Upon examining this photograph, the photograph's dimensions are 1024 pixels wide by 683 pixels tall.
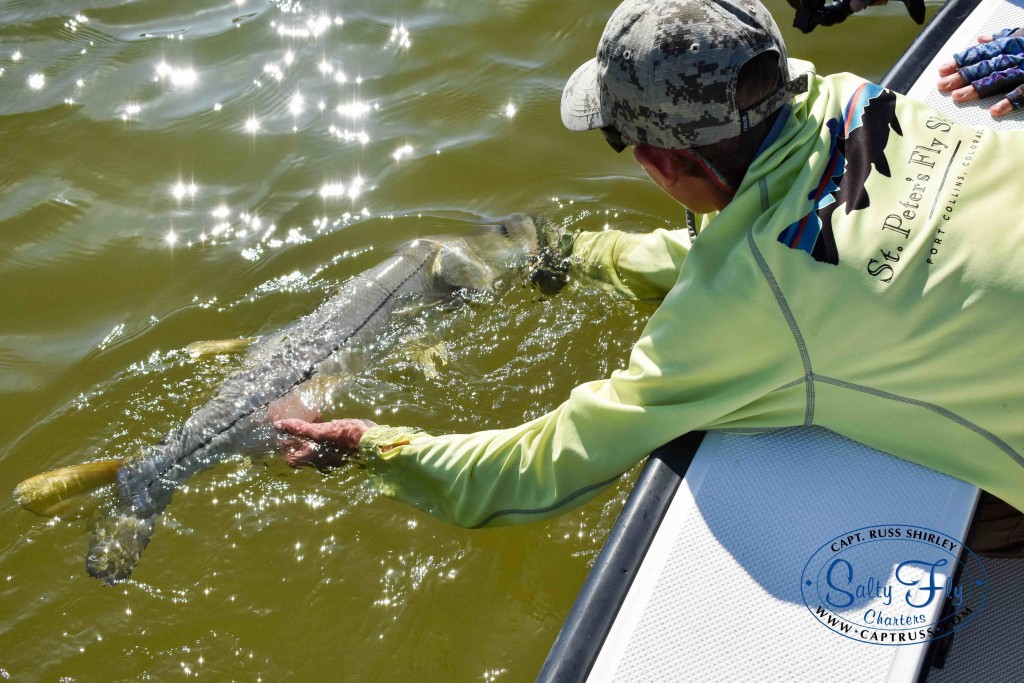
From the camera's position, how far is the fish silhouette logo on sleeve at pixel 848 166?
212cm

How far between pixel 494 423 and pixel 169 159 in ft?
9.22

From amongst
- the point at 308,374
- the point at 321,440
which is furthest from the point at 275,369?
the point at 321,440

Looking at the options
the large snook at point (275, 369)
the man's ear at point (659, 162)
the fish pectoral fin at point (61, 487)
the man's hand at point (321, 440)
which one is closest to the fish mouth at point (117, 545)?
the large snook at point (275, 369)

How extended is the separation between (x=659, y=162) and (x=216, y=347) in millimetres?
2467

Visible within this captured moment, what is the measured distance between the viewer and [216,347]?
13.2ft

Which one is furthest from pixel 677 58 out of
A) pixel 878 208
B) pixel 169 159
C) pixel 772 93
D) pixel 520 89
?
pixel 169 159

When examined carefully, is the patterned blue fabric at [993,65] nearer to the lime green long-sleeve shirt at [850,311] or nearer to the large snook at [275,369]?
the lime green long-sleeve shirt at [850,311]

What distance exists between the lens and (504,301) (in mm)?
4277

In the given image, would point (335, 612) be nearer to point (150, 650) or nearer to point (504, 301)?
point (150, 650)

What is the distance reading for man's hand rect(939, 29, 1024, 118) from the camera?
3.12 m

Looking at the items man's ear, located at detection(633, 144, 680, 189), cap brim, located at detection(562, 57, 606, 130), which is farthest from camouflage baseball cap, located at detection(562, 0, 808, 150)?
cap brim, located at detection(562, 57, 606, 130)

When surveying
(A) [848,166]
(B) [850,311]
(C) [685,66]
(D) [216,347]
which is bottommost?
(D) [216,347]

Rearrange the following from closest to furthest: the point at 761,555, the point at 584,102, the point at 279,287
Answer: the point at 761,555, the point at 584,102, the point at 279,287

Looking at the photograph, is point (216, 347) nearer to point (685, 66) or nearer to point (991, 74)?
point (685, 66)
